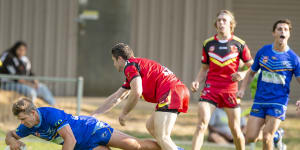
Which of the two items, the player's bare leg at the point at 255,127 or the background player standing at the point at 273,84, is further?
the player's bare leg at the point at 255,127

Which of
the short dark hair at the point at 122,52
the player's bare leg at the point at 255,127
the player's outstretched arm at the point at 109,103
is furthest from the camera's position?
the player's bare leg at the point at 255,127

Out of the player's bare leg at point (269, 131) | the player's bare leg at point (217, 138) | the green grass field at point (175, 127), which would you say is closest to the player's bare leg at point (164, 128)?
the player's bare leg at point (269, 131)

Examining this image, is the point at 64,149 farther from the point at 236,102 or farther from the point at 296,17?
the point at 296,17

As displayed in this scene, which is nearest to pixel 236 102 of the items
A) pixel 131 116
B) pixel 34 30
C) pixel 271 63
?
pixel 271 63

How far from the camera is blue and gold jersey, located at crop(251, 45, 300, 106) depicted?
715 centimetres

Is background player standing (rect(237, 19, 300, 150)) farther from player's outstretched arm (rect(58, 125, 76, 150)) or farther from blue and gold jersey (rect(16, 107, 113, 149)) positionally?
player's outstretched arm (rect(58, 125, 76, 150))

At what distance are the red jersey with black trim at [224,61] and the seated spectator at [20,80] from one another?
3974 mm

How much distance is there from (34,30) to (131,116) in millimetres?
3482

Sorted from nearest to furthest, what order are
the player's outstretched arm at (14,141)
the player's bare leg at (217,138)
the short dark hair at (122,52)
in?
1. the player's outstretched arm at (14,141)
2. the short dark hair at (122,52)
3. the player's bare leg at (217,138)

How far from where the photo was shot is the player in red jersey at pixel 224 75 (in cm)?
743

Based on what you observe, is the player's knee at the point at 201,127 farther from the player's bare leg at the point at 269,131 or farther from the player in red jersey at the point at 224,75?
the player's bare leg at the point at 269,131

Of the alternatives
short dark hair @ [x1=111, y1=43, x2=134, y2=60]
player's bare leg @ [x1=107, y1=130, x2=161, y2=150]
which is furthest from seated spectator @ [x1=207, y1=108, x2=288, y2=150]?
short dark hair @ [x1=111, y1=43, x2=134, y2=60]

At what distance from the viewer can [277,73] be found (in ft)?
23.6

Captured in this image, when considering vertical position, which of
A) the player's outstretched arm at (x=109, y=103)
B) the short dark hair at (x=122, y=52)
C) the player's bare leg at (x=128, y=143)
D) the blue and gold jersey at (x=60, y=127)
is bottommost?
the player's bare leg at (x=128, y=143)
